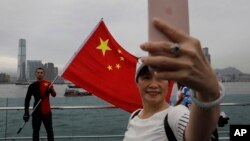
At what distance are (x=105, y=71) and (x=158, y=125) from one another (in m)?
3.70

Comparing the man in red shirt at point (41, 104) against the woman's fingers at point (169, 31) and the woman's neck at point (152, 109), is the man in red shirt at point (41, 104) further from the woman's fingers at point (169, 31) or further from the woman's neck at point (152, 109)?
the woman's fingers at point (169, 31)

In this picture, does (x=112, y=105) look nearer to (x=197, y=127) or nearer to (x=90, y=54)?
(x=90, y=54)

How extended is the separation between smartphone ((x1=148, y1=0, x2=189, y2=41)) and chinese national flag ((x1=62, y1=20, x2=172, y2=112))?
4170 mm

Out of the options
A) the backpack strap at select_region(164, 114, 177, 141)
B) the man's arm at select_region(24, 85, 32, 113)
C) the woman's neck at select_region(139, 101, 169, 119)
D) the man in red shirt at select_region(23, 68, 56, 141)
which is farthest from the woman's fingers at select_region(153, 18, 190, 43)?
the man's arm at select_region(24, 85, 32, 113)

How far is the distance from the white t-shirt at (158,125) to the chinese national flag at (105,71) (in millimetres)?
3307

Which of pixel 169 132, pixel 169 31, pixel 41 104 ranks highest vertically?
pixel 169 31

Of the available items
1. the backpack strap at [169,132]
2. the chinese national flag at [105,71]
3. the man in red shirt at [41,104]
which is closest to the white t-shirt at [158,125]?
the backpack strap at [169,132]

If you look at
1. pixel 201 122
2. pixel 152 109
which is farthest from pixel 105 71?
pixel 201 122

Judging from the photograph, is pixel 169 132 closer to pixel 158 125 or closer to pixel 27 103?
pixel 158 125

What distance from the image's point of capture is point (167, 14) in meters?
0.77

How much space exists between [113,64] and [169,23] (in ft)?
14.6

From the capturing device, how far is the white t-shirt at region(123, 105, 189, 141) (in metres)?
1.26

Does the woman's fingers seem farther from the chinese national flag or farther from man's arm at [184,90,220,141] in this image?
the chinese national flag

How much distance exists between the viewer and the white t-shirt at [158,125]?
49.4 inches
